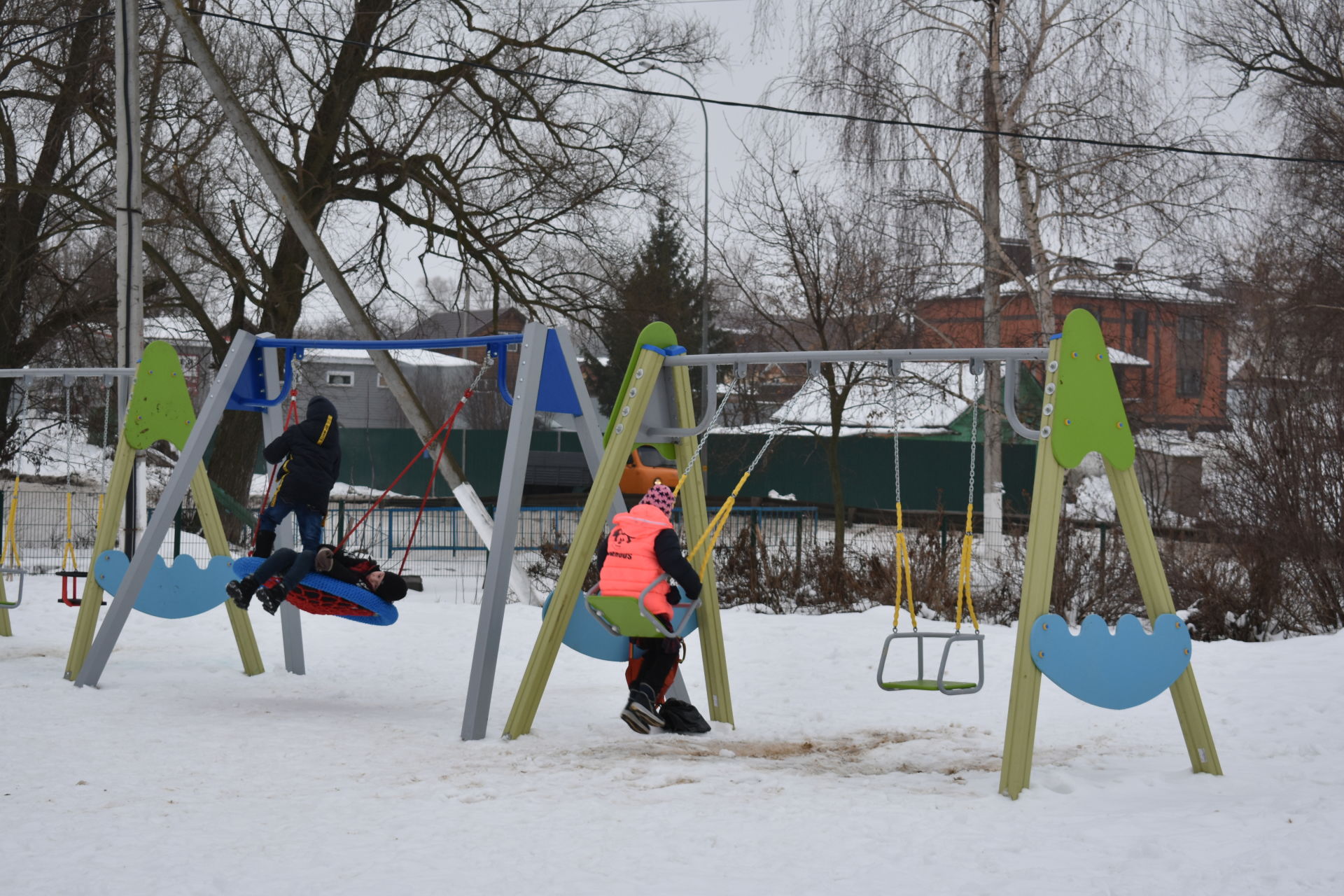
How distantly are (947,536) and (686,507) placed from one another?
7.46m

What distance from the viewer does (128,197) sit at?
1090cm

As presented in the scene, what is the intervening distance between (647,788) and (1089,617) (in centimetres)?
205

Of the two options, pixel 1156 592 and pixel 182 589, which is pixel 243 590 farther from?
pixel 1156 592

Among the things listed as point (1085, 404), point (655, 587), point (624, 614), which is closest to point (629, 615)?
point (624, 614)

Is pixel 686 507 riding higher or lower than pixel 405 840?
higher

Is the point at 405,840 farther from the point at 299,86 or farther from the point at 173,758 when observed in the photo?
the point at 299,86

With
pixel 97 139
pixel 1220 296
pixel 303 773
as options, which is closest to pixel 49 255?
pixel 97 139

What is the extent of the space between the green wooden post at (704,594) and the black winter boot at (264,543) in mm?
2454

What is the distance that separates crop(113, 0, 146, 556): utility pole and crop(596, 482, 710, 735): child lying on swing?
6.45 metres

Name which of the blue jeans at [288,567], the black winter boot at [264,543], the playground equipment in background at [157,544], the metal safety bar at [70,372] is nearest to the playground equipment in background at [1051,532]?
the blue jeans at [288,567]

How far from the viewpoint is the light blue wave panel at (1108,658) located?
520cm

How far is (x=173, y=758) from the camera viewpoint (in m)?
5.65

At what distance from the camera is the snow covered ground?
4008mm

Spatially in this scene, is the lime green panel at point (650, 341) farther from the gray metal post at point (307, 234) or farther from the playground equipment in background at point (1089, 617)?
the gray metal post at point (307, 234)
